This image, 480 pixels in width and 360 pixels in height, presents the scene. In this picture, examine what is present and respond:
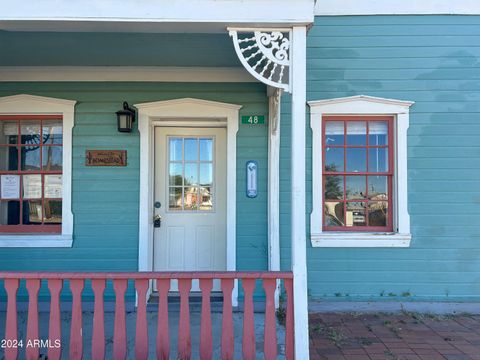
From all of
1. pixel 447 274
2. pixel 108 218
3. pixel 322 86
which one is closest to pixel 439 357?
pixel 447 274

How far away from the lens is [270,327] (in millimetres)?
2725

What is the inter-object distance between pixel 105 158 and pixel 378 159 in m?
3.13

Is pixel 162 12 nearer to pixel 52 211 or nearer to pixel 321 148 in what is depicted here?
pixel 321 148

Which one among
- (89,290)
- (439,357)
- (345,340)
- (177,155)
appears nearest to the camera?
(439,357)

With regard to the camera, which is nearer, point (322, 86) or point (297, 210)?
point (297, 210)

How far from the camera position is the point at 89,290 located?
4230mm

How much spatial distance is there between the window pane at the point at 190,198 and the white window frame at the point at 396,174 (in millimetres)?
1378

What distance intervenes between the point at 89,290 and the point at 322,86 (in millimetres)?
3498

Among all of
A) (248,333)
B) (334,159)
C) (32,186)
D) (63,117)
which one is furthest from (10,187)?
(334,159)

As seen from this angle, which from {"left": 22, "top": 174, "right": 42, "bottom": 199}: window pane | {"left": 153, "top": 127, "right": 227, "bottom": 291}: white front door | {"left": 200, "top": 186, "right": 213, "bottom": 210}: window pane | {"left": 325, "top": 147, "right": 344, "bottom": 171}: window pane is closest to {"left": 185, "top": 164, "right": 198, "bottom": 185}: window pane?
{"left": 153, "top": 127, "right": 227, "bottom": 291}: white front door

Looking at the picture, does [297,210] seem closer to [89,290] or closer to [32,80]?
[89,290]

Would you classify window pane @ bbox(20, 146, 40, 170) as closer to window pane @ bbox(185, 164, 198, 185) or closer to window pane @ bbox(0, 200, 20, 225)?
window pane @ bbox(0, 200, 20, 225)

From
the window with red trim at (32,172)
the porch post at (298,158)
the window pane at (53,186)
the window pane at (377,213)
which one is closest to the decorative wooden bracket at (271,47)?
the porch post at (298,158)

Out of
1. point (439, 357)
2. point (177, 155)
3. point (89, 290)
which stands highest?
point (177, 155)
